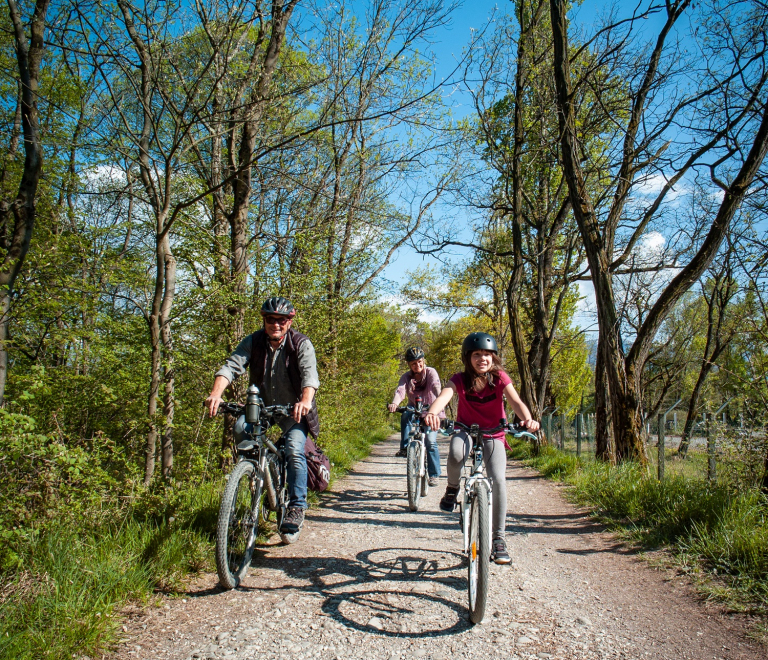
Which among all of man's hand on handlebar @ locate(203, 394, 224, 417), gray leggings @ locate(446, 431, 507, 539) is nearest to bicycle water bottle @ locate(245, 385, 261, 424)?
man's hand on handlebar @ locate(203, 394, 224, 417)

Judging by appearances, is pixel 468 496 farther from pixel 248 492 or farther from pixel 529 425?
pixel 248 492

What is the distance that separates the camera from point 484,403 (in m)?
4.30

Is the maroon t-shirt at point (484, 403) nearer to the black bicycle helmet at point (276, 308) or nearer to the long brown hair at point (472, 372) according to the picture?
the long brown hair at point (472, 372)

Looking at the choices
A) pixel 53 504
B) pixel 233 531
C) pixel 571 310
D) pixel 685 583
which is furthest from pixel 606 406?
pixel 571 310

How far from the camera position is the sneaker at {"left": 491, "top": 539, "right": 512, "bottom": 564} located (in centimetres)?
363

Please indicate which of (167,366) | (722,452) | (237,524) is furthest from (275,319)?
(722,452)

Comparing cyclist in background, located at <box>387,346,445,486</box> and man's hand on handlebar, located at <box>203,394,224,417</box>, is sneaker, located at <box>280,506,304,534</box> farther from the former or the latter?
cyclist in background, located at <box>387,346,445,486</box>

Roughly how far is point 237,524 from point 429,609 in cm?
143

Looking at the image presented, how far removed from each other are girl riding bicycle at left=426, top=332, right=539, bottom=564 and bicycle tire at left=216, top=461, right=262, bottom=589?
4.79ft

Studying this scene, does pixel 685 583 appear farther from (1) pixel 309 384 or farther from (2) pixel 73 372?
(2) pixel 73 372

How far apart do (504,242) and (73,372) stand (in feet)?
46.4

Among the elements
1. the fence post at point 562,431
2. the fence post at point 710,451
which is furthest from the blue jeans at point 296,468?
the fence post at point 562,431

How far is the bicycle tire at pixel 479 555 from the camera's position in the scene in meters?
3.04

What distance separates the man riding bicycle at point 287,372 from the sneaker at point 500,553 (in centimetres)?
161
